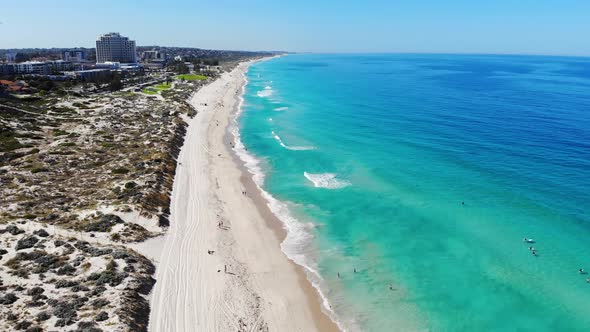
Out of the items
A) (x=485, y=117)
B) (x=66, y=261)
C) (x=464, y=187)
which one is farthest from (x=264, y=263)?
(x=485, y=117)

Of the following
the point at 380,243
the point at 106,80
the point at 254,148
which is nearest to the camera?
the point at 380,243

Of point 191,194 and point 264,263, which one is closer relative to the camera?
point 264,263

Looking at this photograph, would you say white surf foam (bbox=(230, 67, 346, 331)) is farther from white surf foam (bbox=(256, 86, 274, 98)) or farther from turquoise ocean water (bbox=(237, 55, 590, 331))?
white surf foam (bbox=(256, 86, 274, 98))

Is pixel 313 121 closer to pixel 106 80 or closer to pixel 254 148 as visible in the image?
pixel 254 148

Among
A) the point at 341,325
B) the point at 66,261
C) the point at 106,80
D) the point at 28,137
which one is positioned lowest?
the point at 341,325

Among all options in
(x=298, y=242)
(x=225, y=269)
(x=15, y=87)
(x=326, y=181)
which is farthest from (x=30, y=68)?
(x=225, y=269)

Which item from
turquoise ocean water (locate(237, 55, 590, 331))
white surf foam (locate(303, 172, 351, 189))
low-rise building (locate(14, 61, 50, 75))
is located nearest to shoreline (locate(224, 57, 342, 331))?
turquoise ocean water (locate(237, 55, 590, 331))

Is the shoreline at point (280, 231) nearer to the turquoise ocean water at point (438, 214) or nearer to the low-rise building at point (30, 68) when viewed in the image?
the turquoise ocean water at point (438, 214)
